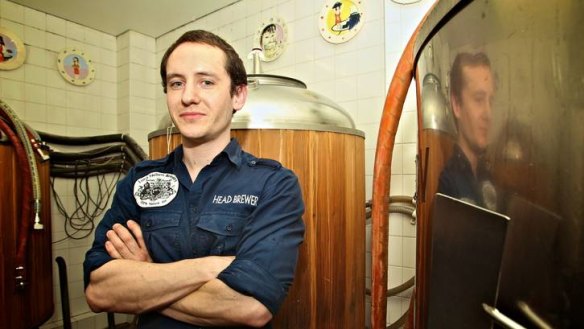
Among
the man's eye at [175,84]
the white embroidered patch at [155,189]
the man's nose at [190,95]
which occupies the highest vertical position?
the man's eye at [175,84]

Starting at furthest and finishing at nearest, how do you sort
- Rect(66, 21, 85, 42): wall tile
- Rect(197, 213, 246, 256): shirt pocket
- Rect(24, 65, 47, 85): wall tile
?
Rect(66, 21, 85, 42): wall tile, Rect(24, 65, 47, 85): wall tile, Rect(197, 213, 246, 256): shirt pocket

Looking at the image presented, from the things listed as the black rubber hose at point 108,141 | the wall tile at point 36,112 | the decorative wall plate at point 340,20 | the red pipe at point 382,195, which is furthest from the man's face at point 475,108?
the wall tile at point 36,112

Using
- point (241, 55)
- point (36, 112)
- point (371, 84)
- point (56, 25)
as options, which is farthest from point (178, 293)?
point (56, 25)

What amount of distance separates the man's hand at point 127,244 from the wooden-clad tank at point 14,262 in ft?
5.21

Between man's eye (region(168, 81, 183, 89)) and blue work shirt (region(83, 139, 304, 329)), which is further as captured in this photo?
man's eye (region(168, 81, 183, 89))

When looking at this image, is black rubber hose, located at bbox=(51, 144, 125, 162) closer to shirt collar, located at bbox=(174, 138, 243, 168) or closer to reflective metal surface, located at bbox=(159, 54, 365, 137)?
reflective metal surface, located at bbox=(159, 54, 365, 137)

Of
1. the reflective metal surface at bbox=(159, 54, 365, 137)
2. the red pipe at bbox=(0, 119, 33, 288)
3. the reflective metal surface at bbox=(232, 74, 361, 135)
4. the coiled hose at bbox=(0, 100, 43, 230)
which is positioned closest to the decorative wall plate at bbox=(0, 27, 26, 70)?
the coiled hose at bbox=(0, 100, 43, 230)

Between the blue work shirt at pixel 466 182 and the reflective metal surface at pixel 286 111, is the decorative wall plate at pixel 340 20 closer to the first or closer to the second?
the reflective metal surface at pixel 286 111

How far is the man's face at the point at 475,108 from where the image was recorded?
1.87 feet

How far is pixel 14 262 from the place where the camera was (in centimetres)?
218

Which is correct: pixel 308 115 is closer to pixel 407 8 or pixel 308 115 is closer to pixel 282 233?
pixel 282 233

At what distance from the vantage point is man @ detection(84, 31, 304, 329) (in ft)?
3.01

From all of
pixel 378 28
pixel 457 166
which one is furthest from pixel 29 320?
pixel 378 28

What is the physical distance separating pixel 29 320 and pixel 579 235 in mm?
2956
